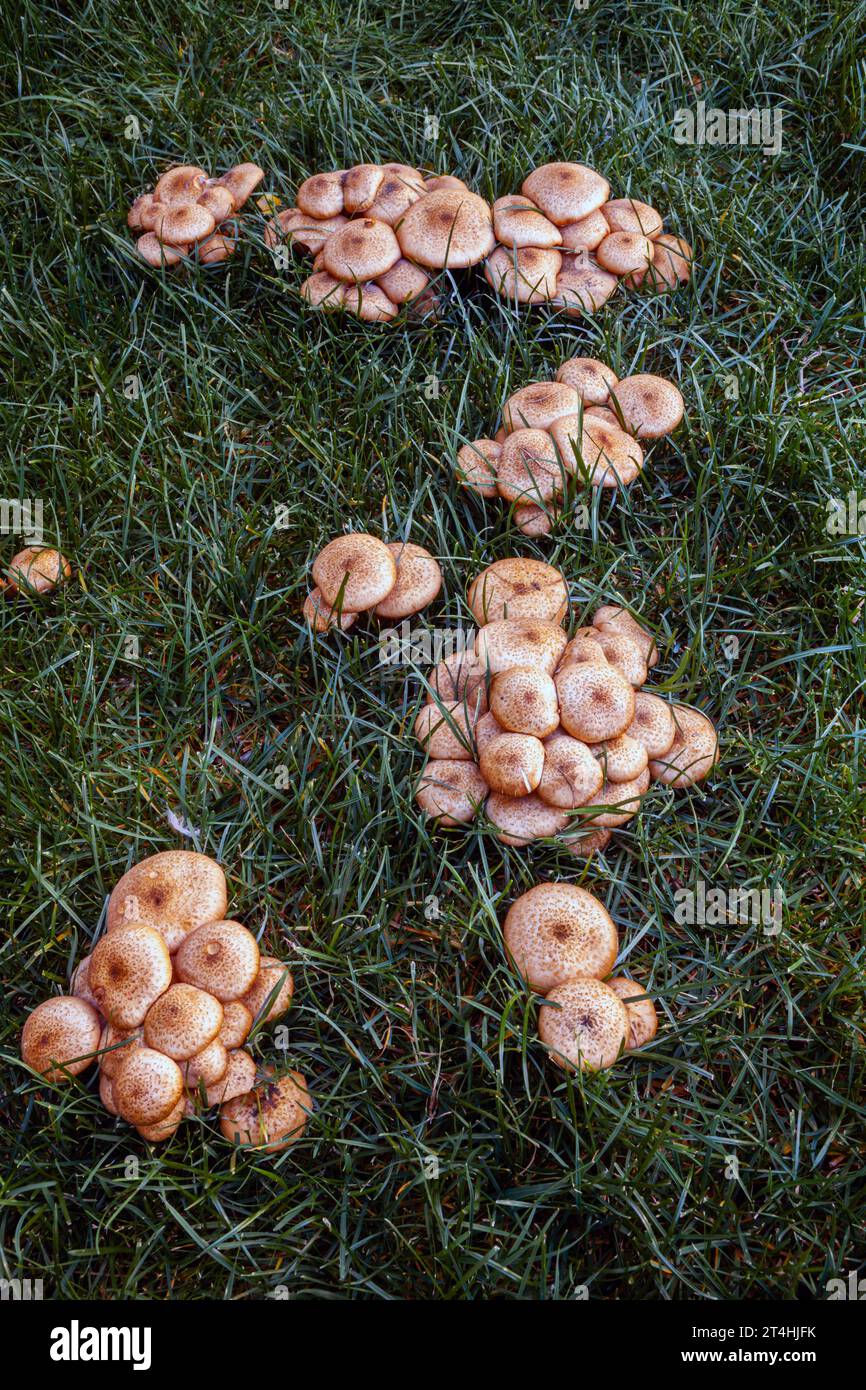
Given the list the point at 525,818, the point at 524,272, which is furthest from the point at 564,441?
the point at 525,818

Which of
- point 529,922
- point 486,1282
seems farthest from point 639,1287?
point 529,922

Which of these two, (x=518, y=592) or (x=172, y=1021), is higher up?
(x=518, y=592)

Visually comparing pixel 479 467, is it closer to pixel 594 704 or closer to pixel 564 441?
pixel 564 441

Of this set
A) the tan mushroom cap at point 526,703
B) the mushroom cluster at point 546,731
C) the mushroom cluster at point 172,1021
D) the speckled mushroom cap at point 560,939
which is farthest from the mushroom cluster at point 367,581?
the speckled mushroom cap at point 560,939

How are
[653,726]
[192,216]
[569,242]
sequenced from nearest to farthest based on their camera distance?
[653,726] → [569,242] → [192,216]
